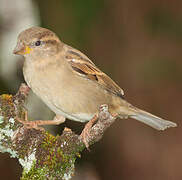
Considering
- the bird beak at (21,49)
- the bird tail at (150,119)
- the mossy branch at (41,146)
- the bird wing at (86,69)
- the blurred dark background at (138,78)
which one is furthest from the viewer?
the blurred dark background at (138,78)

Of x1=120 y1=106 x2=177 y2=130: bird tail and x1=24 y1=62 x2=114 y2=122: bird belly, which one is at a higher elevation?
x1=24 y1=62 x2=114 y2=122: bird belly

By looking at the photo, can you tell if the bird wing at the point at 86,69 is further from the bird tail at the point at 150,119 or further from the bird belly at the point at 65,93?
the bird tail at the point at 150,119

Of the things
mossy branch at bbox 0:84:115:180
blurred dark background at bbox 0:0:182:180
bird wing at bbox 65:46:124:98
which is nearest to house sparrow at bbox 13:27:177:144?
bird wing at bbox 65:46:124:98

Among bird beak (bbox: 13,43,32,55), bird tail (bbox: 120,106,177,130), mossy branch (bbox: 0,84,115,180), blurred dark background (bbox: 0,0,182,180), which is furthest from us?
blurred dark background (bbox: 0,0,182,180)

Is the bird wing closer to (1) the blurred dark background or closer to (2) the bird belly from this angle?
(2) the bird belly

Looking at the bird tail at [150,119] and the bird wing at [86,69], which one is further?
the bird tail at [150,119]

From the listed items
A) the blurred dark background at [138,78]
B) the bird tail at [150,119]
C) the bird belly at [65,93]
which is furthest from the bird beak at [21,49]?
the blurred dark background at [138,78]

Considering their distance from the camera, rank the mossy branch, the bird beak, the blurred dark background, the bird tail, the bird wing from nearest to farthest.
Answer: the mossy branch, the bird beak, the bird wing, the bird tail, the blurred dark background

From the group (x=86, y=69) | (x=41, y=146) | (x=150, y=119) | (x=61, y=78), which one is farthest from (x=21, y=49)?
(x=150, y=119)
